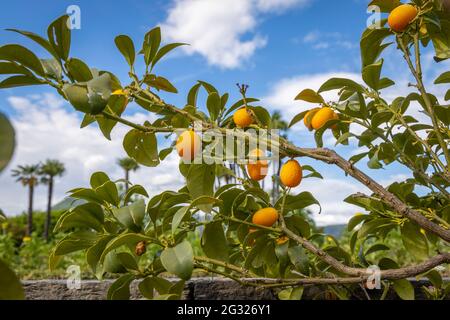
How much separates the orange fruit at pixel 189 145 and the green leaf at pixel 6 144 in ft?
2.10

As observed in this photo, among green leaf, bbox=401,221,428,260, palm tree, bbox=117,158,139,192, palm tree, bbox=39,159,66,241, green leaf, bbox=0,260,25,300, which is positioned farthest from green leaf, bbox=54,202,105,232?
palm tree, bbox=39,159,66,241

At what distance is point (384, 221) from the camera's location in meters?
1.33

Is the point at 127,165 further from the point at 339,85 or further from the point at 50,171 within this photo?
the point at 339,85

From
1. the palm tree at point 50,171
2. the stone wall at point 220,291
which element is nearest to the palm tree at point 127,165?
the palm tree at point 50,171

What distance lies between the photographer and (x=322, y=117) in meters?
1.21

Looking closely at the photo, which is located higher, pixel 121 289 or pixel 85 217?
pixel 85 217

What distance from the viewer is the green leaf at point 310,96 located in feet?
3.99

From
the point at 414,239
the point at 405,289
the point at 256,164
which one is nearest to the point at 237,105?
the point at 256,164

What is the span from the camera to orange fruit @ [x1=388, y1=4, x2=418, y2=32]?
1.12 metres

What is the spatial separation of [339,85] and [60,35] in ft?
2.32

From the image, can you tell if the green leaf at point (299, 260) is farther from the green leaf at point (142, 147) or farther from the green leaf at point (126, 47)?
the green leaf at point (126, 47)

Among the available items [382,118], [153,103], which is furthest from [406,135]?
[153,103]

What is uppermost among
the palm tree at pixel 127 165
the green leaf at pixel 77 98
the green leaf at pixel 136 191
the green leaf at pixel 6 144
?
the palm tree at pixel 127 165

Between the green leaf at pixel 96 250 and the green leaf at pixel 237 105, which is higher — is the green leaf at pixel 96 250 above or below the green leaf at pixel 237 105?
below
